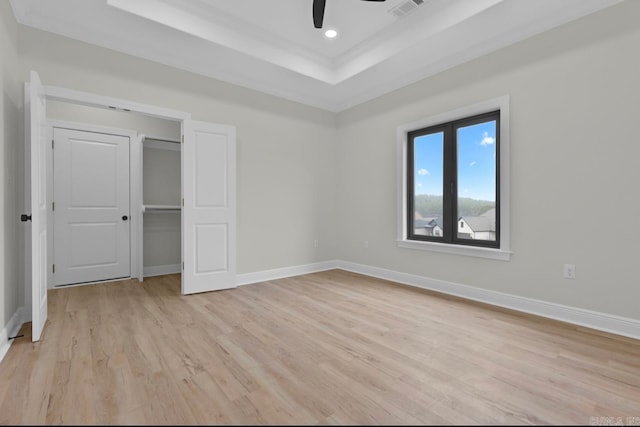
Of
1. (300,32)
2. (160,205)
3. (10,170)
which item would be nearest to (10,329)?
(10,170)

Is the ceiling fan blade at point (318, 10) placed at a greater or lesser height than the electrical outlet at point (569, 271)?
greater

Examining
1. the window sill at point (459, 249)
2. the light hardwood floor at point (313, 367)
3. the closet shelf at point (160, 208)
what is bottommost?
the light hardwood floor at point (313, 367)

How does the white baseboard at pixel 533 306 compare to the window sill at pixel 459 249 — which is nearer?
the white baseboard at pixel 533 306

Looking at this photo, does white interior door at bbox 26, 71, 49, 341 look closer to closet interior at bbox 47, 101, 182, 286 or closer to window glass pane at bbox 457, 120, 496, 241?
closet interior at bbox 47, 101, 182, 286

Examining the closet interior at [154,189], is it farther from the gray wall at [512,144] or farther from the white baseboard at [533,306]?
the white baseboard at [533,306]

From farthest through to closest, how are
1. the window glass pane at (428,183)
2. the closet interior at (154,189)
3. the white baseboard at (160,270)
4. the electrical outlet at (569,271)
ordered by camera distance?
1. the white baseboard at (160,270)
2. the closet interior at (154,189)
3. the window glass pane at (428,183)
4. the electrical outlet at (569,271)

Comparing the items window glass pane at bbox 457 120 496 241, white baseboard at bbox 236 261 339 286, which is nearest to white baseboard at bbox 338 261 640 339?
window glass pane at bbox 457 120 496 241

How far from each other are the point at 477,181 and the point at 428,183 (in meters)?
0.66

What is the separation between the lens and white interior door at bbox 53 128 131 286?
400 centimetres

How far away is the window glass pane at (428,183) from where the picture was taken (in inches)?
155

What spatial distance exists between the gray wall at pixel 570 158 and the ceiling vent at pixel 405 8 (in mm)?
902

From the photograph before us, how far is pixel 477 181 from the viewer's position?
3.53m

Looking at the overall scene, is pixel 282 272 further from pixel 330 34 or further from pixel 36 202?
pixel 330 34

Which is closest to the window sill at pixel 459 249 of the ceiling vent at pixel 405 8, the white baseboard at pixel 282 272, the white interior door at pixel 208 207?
the white baseboard at pixel 282 272
